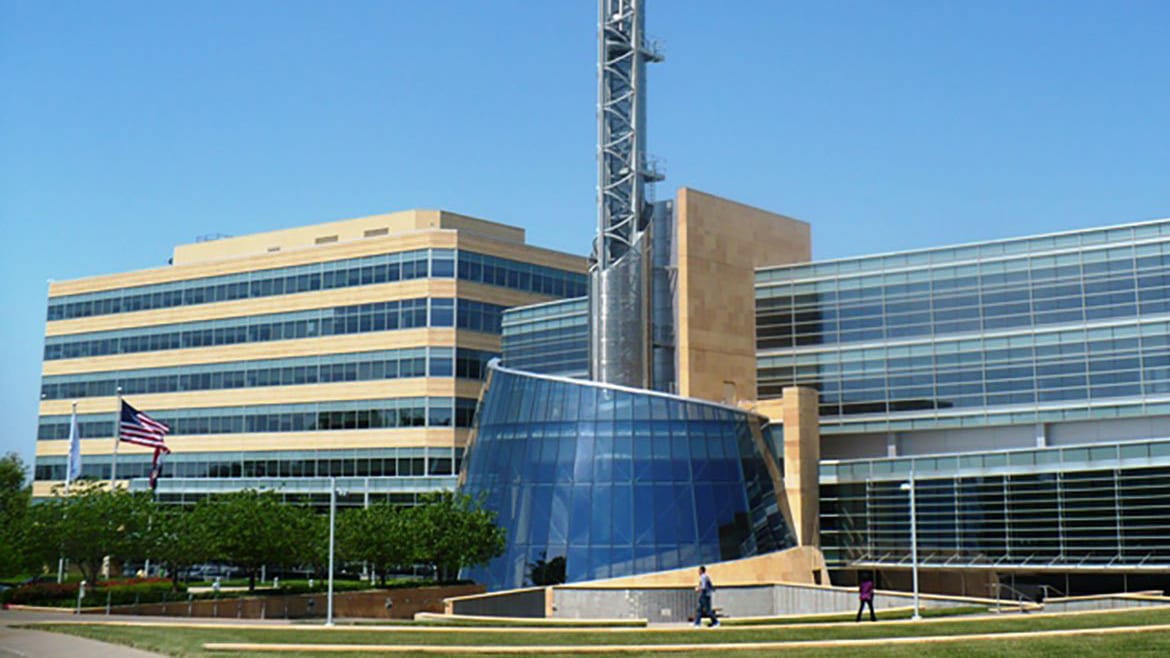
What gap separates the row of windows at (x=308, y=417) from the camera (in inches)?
3214

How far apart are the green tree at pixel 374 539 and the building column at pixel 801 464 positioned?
18.0m

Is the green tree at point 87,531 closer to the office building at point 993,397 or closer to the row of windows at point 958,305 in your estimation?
the office building at point 993,397

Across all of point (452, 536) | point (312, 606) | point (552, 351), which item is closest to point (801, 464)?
point (452, 536)

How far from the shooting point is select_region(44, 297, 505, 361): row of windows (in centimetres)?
8238

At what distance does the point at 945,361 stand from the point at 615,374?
16.3m

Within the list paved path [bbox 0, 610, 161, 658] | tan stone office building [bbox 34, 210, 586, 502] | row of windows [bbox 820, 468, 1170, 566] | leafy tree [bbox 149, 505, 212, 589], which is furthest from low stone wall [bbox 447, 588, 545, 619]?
tan stone office building [bbox 34, 210, 586, 502]

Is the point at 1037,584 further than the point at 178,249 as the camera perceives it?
No

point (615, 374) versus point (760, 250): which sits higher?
point (760, 250)

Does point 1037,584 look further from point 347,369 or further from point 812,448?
point 347,369

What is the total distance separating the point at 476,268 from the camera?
3307 inches

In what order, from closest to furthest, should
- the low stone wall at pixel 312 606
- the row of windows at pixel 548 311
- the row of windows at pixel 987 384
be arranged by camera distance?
1. the low stone wall at pixel 312 606
2. the row of windows at pixel 987 384
3. the row of windows at pixel 548 311

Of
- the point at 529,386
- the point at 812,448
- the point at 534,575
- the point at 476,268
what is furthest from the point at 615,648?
the point at 476,268

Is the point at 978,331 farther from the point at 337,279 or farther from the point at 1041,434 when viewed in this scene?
the point at 337,279

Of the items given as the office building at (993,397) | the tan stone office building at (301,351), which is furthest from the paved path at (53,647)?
the tan stone office building at (301,351)
